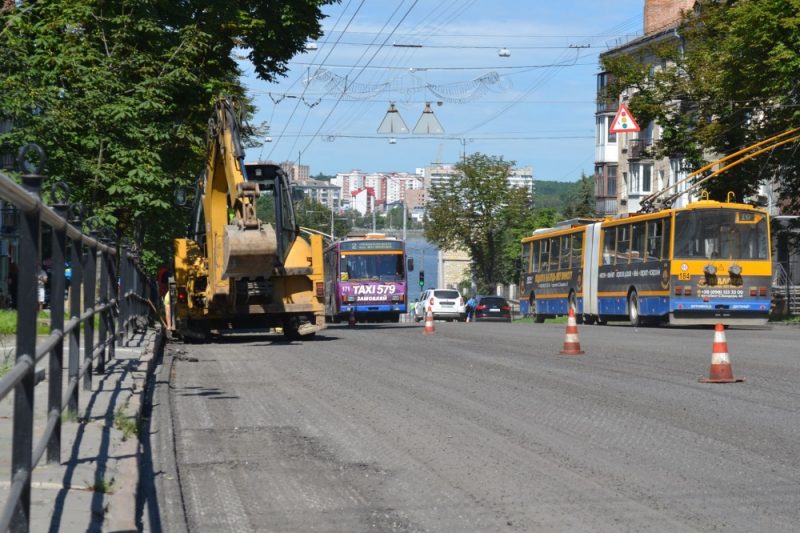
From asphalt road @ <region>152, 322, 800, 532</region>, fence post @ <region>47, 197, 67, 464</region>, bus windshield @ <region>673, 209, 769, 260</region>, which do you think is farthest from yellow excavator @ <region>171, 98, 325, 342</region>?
fence post @ <region>47, 197, 67, 464</region>

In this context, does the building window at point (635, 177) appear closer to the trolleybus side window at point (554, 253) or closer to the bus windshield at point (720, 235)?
the trolleybus side window at point (554, 253)

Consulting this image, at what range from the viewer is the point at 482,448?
29.9ft

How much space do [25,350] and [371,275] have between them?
1734 inches

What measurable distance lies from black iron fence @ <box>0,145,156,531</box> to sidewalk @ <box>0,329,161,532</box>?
0.28 ft

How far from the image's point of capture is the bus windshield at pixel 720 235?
34906 millimetres

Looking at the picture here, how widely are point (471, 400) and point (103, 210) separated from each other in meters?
10.1

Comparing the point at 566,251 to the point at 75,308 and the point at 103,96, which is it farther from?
the point at 75,308

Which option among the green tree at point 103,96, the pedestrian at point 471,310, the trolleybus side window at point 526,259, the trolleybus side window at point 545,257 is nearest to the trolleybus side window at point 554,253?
the trolleybus side window at point 545,257

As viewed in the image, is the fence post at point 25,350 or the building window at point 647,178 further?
the building window at point 647,178

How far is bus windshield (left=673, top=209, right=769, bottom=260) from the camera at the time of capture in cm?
3491

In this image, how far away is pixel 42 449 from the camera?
5816 mm

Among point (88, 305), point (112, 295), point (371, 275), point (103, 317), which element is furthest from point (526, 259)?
point (88, 305)

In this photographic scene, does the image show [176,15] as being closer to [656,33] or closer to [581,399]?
[581,399]

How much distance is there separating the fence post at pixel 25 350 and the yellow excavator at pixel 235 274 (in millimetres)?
17932
